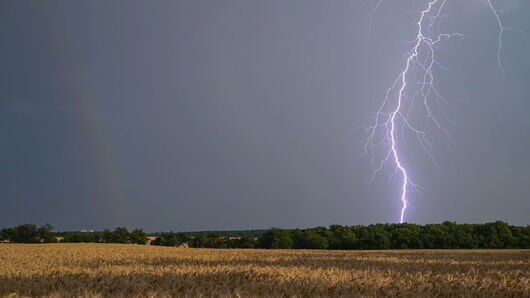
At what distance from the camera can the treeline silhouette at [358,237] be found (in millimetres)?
50562

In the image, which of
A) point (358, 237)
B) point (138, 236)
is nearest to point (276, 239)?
point (358, 237)

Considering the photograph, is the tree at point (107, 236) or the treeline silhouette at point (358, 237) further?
the tree at point (107, 236)

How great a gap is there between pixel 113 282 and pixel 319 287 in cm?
397

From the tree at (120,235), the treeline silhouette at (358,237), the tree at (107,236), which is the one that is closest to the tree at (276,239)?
the treeline silhouette at (358,237)

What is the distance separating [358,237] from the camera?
51812 mm

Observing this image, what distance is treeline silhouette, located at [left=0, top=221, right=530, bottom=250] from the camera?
166 feet

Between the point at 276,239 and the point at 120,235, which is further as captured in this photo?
the point at 120,235

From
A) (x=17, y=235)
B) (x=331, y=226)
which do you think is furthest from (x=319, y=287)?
(x=17, y=235)

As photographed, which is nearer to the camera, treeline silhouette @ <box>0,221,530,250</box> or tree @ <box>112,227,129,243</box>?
treeline silhouette @ <box>0,221,530,250</box>

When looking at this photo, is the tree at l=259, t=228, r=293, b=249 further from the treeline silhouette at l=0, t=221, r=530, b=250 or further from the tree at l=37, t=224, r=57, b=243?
the tree at l=37, t=224, r=57, b=243

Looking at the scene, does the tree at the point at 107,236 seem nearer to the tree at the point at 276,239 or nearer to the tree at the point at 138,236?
the tree at the point at 138,236

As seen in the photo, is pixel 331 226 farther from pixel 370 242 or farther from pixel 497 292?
pixel 497 292

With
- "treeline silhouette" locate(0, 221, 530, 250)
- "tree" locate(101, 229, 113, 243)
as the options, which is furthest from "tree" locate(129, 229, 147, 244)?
"tree" locate(101, 229, 113, 243)

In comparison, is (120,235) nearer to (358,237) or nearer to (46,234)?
(46,234)
